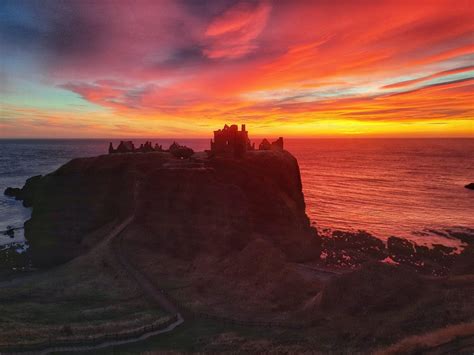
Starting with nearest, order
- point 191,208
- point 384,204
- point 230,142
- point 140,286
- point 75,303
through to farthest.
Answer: point 75,303, point 140,286, point 191,208, point 230,142, point 384,204

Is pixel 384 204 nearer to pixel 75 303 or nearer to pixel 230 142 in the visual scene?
pixel 230 142

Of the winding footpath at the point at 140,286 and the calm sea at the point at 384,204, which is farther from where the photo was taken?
the calm sea at the point at 384,204

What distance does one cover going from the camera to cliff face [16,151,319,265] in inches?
2350

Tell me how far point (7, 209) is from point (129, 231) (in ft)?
196

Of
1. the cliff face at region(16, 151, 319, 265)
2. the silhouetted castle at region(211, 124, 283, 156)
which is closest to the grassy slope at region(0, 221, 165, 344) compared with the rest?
the cliff face at region(16, 151, 319, 265)

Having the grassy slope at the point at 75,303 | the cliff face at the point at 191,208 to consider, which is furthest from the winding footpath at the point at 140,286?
the cliff face at the point at 191,208

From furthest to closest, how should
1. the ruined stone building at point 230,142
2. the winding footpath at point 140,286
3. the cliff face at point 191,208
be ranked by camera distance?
the ruined stone building at point 230,142 → the cliff face at point 191,208 → the winding footpath at point 140,286

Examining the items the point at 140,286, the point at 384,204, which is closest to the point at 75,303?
the point at 140,286

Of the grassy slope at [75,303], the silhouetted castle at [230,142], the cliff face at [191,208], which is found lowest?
the grassy slope at [75,303]

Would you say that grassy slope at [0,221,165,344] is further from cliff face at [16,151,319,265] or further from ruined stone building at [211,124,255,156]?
ruined stone building at [211,124,255,156]

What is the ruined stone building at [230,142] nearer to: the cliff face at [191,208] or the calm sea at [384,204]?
the cliff face at [191,208]

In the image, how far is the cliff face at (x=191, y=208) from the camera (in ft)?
196

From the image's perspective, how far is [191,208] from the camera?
61.8 metres

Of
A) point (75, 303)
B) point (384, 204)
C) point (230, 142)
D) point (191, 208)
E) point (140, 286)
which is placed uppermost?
point (230, 142)
